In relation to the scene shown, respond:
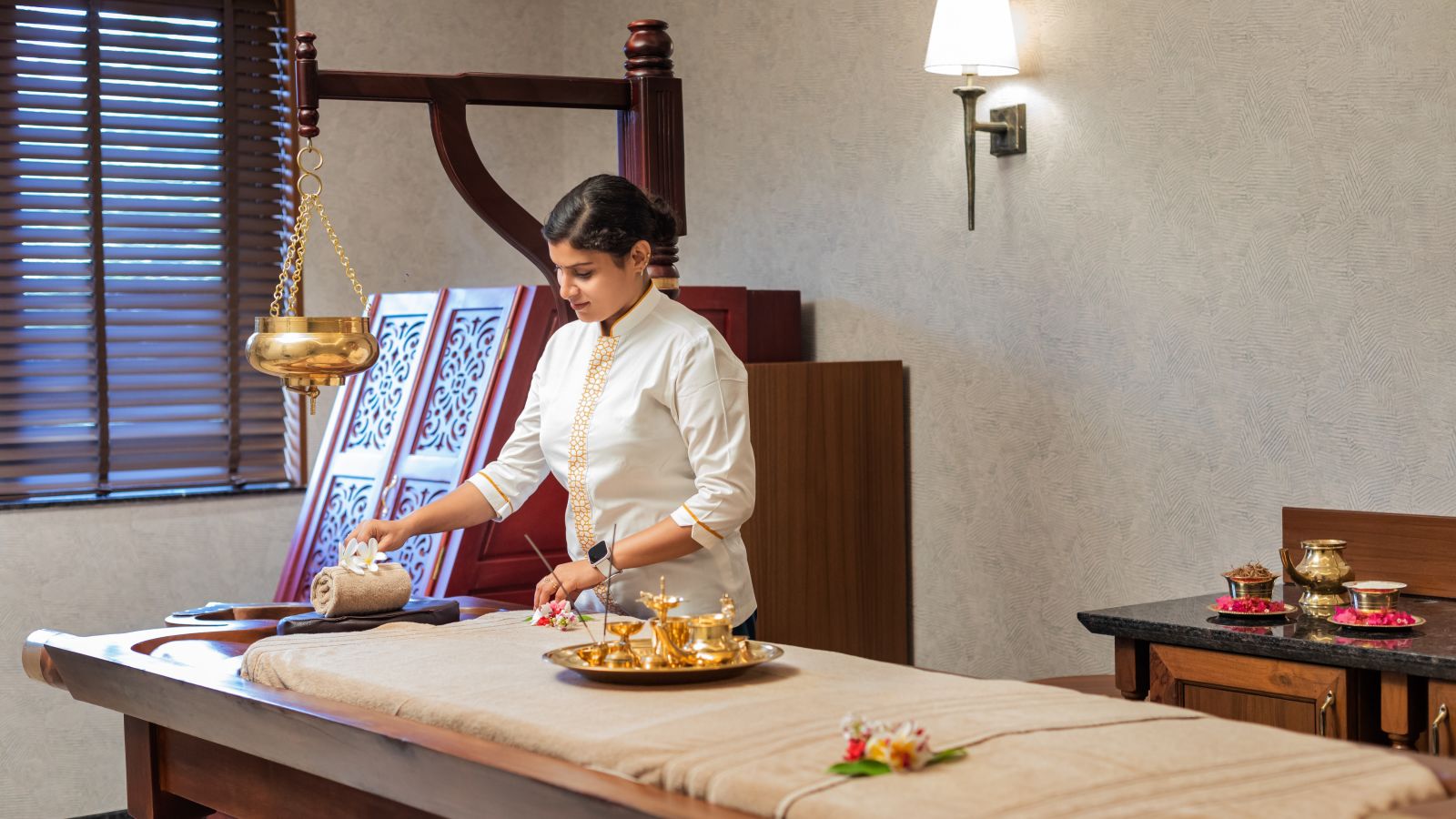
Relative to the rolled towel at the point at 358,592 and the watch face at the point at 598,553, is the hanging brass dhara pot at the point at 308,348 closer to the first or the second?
the rolled towel at the point at 358,592

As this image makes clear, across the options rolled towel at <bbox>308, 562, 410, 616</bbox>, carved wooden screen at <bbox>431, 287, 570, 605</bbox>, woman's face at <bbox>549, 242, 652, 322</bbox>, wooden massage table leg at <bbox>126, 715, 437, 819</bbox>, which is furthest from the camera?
carved wooden screen at <bbox>431, 287, 570, 605</bbox>

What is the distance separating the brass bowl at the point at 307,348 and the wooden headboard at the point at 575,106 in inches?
21.3

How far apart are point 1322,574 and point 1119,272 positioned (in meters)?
1.01

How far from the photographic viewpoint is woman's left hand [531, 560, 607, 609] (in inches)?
90.1

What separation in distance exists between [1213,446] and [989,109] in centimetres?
107

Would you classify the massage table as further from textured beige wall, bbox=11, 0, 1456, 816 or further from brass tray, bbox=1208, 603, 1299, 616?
textured beige wall, bbox=11, 0, 1456, 816

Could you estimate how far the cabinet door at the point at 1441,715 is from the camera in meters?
2.25

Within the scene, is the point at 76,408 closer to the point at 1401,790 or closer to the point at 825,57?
the point at 825,57

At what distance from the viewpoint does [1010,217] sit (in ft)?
12.3

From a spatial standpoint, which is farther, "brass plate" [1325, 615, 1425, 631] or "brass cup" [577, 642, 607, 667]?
"brass plate" [1325, 615, 1425, 631]

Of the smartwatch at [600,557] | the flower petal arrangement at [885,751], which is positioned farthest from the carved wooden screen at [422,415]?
the flower petal arrangement at [885,751]

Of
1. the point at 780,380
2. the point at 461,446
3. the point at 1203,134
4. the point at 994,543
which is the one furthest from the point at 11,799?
the point at 1203,134

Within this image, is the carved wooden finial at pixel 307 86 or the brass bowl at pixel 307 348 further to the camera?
the carved wooden finial at pixel 307 86

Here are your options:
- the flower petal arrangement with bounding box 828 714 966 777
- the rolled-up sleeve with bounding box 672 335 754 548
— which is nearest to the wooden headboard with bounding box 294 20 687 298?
the rolled-up sleeve with bounding box 672 335 754 548
